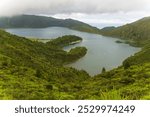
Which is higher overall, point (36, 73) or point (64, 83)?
point (36, 73)

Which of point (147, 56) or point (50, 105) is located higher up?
point (50, 105)

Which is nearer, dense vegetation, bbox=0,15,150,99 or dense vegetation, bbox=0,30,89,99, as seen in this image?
dense vegetation, bbox=0,15,150,99

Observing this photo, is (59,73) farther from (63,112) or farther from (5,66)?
(63,112)

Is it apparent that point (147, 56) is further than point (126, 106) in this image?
Yes

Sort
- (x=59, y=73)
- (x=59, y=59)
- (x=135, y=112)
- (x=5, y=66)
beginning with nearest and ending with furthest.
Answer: (x=135, y=112)
(x=5, y=66)
(x=59, y=73)
(x=59, y=59)

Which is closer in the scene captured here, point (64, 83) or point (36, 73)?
point (36, 73)

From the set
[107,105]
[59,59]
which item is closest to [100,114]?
[107,105]

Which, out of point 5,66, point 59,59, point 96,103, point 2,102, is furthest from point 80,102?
point 59,59

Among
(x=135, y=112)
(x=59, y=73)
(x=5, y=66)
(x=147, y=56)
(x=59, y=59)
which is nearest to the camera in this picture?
(x=135, y=112)

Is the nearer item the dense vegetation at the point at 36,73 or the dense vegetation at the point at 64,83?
the dense vegetation at the point at 64,83
